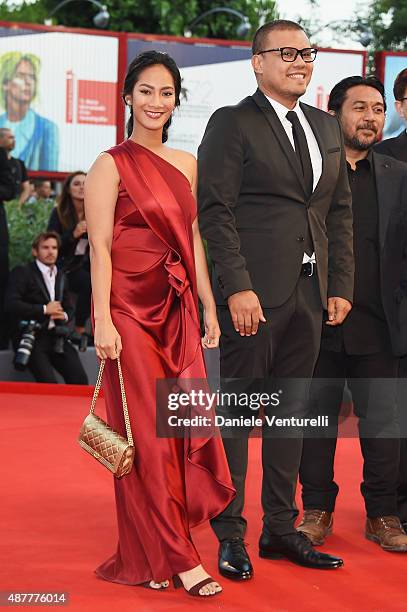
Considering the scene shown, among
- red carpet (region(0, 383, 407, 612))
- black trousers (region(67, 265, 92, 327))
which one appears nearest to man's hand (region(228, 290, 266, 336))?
red carpet (region(0, 383, 407, 612))

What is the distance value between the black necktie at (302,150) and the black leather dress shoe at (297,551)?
3.96 ft

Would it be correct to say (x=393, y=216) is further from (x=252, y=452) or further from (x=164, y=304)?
(x=252, y=452)

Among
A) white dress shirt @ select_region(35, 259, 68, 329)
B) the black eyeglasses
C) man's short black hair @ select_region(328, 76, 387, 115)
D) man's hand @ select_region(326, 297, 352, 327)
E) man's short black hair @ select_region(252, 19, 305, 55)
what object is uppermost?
man's short black hair @ select_region(252, 19, 305, 55)

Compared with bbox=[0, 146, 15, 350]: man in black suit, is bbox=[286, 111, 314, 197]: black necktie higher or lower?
higher

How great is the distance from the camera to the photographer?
812 cm

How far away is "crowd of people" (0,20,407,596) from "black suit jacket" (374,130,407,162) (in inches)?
9.5

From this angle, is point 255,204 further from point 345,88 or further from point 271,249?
point 345,88

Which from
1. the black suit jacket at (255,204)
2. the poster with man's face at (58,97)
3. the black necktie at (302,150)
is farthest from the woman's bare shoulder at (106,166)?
the poster with man's face at (58,97)

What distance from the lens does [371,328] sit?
4.50 m

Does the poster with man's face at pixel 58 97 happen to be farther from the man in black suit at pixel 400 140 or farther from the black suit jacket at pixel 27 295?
the man in black suit at pixel 400 140

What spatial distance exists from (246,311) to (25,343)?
4393mm

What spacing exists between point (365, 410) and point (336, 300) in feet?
1.82

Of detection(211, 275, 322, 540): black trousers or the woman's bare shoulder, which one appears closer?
the woman's bare shoulder

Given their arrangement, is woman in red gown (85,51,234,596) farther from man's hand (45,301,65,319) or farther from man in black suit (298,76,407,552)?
Result: man's hand (45,301,65,319)
